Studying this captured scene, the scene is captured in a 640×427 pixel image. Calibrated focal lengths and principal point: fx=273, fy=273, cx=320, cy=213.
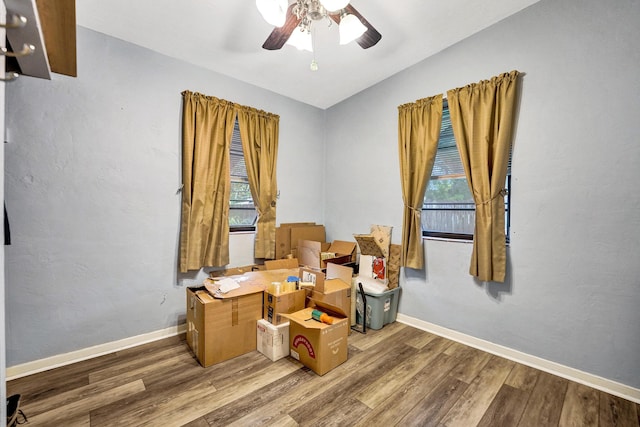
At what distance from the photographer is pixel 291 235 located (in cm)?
342

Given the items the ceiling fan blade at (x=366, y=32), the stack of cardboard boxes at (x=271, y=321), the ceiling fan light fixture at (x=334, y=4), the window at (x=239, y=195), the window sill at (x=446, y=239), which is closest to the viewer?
the ceiling fan light fixture at (x=334, y=4)

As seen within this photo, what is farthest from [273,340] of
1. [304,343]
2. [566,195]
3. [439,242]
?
[566,195]

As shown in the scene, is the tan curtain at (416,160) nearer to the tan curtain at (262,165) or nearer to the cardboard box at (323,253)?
the cardboard box at (323,253)

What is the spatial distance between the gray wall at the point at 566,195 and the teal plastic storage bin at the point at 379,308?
0.47 m

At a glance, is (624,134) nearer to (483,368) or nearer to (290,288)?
(483,368)

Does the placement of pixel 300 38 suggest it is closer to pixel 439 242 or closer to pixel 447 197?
pixel 447 197

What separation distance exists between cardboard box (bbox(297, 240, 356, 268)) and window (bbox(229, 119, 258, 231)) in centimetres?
67

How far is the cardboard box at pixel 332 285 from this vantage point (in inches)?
94.3

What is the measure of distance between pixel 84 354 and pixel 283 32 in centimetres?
294

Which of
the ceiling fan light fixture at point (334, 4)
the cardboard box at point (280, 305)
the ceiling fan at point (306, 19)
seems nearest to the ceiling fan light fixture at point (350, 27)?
the ceiling fan at point (306, 19)

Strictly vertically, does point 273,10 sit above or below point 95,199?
above

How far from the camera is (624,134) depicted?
1.78 m

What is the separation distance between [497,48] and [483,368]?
2614 millimetres

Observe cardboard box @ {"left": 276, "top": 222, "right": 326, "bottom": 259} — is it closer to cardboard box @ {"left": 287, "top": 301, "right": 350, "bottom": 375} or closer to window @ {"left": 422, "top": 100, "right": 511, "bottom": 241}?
cardboard box @ {"left": 287, "top": 301, "right": 350, "bottom": 375}
